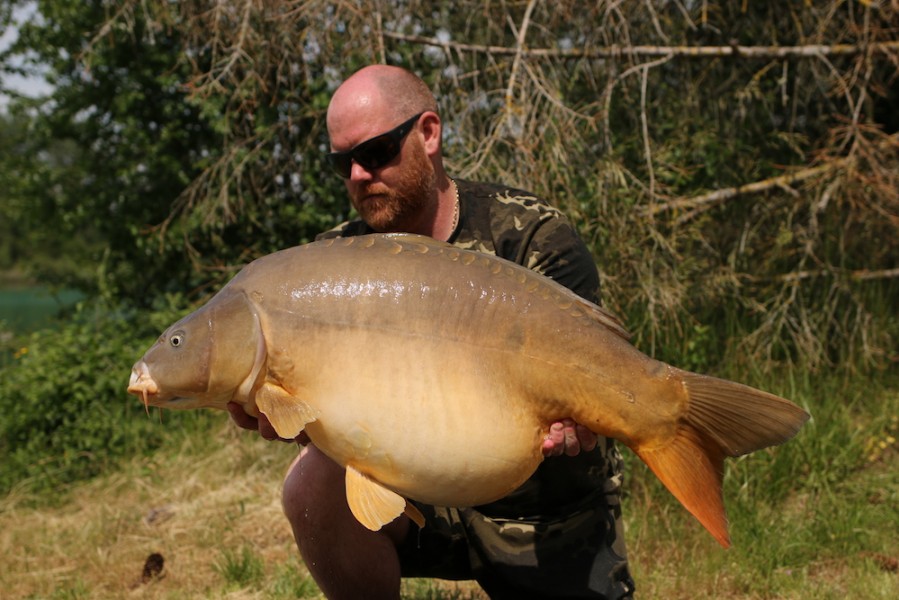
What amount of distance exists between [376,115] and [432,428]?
941 mm

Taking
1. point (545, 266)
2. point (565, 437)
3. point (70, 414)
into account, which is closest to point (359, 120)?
point (545, 266)

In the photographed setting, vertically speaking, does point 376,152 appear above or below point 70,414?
above

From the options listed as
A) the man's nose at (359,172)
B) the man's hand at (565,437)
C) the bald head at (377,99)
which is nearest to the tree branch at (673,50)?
the bald head at (377,99)

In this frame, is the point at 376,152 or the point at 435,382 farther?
the point at 376,152

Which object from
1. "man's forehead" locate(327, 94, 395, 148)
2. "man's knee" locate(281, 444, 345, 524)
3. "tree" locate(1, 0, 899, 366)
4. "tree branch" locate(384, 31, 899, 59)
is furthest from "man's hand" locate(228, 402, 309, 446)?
"tree branch" locate(384, 31, 899, 59)

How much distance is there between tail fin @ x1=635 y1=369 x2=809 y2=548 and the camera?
1.72m

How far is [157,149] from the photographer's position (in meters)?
5.08

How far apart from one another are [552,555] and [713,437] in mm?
622

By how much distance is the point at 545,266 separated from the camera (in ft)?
7.23

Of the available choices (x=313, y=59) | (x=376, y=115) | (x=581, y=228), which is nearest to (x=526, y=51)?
(x=581, y=228)

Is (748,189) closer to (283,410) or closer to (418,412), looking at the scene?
(418,412)

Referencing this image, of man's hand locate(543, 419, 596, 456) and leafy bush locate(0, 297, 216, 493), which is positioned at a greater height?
man's hand locate(543, 419, 596, 456)

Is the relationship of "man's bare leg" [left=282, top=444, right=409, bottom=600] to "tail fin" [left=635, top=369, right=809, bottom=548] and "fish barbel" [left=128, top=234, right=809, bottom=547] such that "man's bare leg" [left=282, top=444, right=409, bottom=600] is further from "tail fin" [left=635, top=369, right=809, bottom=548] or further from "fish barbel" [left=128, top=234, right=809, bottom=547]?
"tail fin" [left=635, top=369, right=809, bottom=548]

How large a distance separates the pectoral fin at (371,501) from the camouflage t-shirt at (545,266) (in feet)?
1.76
